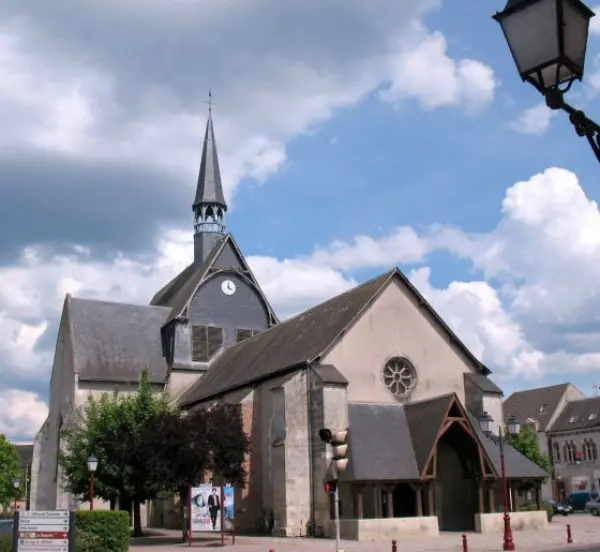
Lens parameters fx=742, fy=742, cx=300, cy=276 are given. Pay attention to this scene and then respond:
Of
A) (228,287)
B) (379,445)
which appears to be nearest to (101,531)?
(379,445)

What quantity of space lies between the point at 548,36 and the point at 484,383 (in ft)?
101

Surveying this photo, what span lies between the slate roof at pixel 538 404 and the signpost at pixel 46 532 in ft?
190

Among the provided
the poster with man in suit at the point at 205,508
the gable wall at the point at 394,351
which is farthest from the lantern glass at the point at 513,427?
the poster with man in suit at the point at 205,508

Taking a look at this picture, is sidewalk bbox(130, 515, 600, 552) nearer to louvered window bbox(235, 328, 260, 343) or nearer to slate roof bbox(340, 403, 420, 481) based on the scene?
slate roof bbox(340, 403, 420, 481)

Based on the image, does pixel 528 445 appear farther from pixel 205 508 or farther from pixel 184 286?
pixel 205 508

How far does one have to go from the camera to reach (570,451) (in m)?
65.9

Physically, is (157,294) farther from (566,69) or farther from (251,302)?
(566,69)

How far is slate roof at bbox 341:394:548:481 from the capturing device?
89.8 ft

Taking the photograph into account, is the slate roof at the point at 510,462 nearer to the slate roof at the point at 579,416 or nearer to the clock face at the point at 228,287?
the clock face at the point at 228,287

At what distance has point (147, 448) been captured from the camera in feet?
91.0

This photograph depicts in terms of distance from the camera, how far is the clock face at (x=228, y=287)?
48.5 meters

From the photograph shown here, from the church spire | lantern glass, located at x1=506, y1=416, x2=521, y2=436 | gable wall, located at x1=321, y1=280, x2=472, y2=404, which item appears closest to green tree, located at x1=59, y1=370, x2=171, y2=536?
gable wall, located at x1=321, y1=280, x2=472, y2=404

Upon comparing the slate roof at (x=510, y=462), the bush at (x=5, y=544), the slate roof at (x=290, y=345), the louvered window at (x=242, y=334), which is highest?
the louvered window at (x=242, y=334)

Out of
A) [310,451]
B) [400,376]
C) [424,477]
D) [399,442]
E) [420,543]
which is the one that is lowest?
[420,543]
